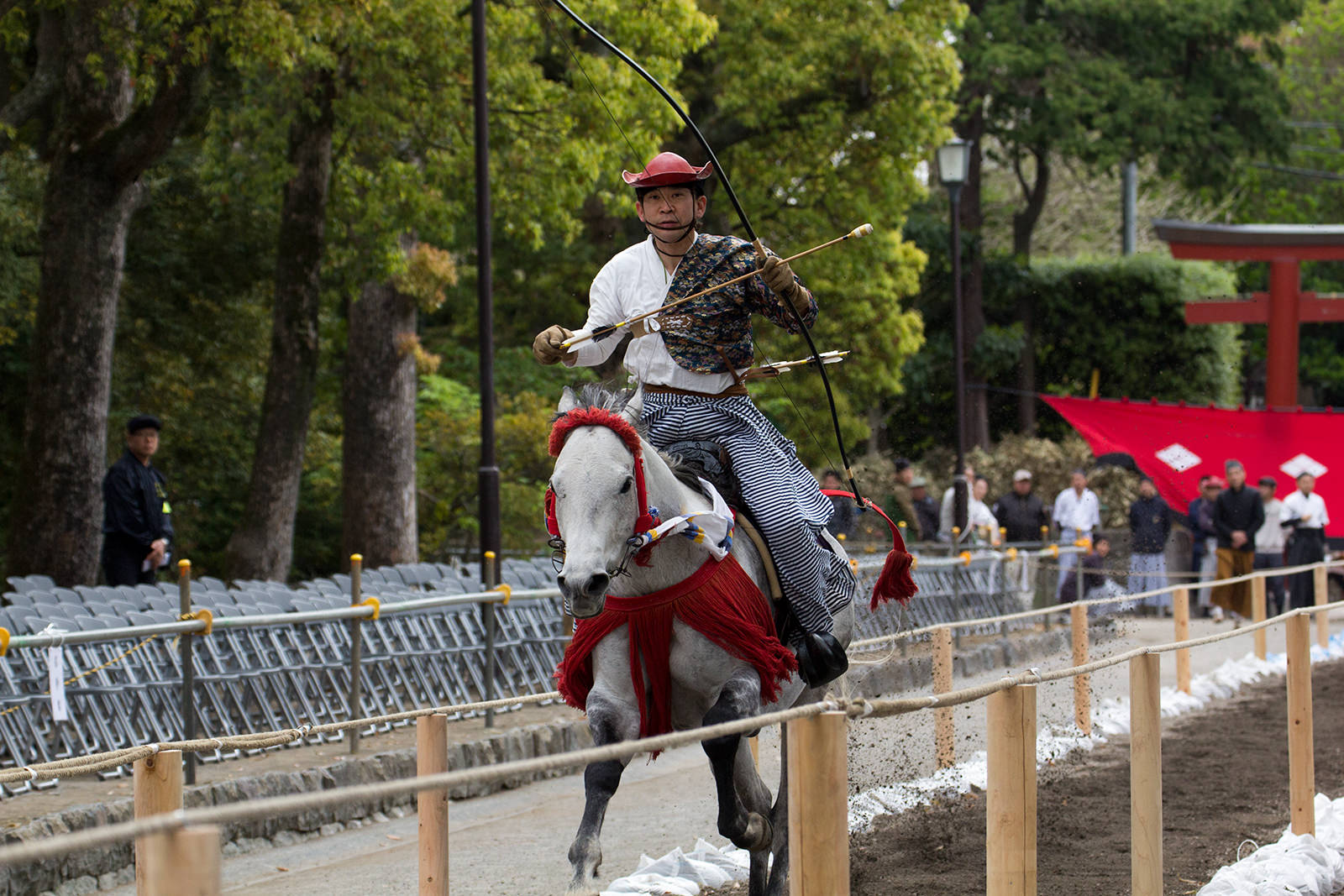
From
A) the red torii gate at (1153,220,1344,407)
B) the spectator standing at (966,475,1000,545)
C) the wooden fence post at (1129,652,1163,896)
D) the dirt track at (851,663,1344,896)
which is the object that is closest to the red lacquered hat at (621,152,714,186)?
the wooden fence post at (1129,652,1163,896)

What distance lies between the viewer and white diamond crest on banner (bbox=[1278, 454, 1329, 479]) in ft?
67.5

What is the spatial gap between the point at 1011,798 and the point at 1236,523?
51.2 feet

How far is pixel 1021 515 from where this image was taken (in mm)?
20094

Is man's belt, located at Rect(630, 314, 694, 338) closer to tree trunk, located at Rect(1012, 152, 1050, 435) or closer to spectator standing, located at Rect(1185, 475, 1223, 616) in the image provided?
spectator standing, located at Rect(1185, 475, 1223, 616)

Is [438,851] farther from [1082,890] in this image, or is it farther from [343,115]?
[343,115]

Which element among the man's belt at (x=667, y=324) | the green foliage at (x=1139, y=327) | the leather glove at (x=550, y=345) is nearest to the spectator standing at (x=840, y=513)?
the man's belt at (x=667, y=324)

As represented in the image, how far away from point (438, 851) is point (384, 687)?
23.8 ft

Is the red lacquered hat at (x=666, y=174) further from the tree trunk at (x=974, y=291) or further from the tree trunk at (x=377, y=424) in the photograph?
the tree trunk at (x=974, y=291)

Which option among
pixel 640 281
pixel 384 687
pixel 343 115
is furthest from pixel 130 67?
pixel 640 281

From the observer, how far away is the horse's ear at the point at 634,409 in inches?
217

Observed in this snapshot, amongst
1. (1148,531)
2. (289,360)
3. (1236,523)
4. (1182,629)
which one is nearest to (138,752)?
(1182,629)

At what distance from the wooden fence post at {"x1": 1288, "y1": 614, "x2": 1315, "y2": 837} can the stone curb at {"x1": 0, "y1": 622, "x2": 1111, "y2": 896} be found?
2627 millimetres

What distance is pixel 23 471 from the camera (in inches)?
520

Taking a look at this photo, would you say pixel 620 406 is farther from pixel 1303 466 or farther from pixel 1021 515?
pixel 1303 466
